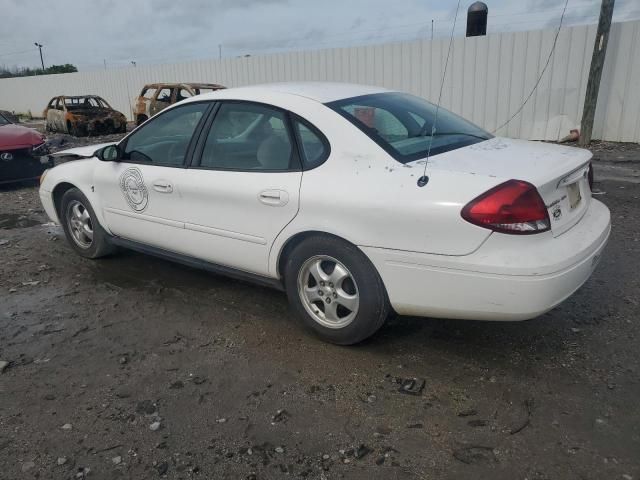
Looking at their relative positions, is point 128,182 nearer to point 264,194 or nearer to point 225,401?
point 264,194

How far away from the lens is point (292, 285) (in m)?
3.39

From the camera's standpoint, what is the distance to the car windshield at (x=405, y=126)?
10.4ft

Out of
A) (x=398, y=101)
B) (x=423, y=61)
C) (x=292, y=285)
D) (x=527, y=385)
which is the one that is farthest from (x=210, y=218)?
(x=423, y=61)

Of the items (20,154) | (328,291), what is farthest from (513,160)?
(20,154)

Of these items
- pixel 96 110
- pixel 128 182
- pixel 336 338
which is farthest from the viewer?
pixel 96 110

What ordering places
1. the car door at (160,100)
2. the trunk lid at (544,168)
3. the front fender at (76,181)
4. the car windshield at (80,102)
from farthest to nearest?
the car windshield at (80,102), the car door at (160,100), the front fender at (76,181), the trunk lid at (544,168)

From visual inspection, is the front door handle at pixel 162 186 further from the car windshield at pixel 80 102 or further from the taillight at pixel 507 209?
the car windshield at pixel 80 102

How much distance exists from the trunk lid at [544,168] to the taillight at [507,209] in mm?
76

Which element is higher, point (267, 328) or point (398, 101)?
point (398, 101)

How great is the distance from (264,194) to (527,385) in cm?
188

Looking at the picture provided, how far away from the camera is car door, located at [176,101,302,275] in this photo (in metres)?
3.35

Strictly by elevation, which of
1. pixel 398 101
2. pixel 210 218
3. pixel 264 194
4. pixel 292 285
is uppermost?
pixel 398 101

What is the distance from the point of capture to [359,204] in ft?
9.70

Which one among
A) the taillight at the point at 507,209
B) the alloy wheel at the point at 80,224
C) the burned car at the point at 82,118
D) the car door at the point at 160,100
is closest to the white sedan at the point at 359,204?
the taillight at the point at 507,209
